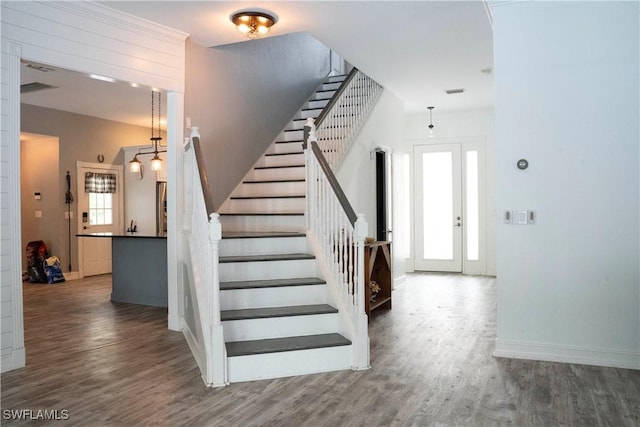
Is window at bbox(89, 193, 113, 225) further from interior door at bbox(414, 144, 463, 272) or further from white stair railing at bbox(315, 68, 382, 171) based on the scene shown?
interior door at bbox(414, 144, 463, 272)

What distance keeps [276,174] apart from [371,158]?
1575 millimetres

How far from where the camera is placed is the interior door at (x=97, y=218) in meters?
8.80

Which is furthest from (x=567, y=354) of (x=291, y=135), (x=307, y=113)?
(x=307, y=113)

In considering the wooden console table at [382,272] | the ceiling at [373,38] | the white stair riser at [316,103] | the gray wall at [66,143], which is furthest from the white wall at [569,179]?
the gray wall at [66,143]

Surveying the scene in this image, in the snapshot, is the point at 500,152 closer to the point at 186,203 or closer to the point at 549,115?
the point at 549,115

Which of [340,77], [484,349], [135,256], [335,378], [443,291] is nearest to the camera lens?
[335,378]

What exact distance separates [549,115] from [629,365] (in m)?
1.97

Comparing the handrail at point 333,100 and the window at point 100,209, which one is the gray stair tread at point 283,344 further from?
the window at point 100,209

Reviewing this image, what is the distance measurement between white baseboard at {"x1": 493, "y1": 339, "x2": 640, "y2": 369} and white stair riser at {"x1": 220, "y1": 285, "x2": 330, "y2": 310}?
1.43 metres

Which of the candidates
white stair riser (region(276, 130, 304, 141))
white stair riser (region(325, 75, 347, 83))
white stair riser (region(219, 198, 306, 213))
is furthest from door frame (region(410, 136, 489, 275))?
white stair riser (region(219, 198, 306, 213))

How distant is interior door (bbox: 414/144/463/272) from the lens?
9.02 m

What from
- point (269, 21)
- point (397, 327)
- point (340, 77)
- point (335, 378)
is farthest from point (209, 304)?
point (340, 77)

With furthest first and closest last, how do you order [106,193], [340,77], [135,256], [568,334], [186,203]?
[106,193], [340,77], [135,256], [186,203], [568,334]

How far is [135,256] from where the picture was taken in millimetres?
6359
